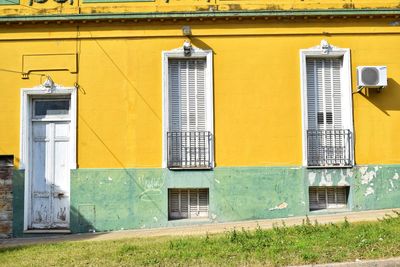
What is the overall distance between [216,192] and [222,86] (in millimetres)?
2416

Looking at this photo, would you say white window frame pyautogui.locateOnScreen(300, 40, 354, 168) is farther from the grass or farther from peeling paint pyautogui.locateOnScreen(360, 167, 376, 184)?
the grass

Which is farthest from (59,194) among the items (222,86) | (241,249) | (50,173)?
(241,249)

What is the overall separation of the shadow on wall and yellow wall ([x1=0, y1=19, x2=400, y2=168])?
0.02 m

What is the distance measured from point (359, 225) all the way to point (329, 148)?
293 cm

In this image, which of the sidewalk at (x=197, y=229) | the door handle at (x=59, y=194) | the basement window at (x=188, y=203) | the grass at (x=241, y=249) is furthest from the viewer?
the door handle at (x=59, y=194)

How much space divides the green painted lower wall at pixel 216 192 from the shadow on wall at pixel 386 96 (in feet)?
4.54

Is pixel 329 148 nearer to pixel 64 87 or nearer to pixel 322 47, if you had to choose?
pixel 322 47

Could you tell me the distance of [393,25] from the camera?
11930 mm

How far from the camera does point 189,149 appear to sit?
38.3 ft

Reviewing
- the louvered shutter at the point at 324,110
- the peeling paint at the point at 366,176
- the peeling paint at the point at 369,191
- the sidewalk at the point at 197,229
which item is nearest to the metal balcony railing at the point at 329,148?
the louvered shutter at the point at 324,110

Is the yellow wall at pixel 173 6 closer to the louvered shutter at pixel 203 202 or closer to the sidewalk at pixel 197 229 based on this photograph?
the louvered shutter at pixel 203 202

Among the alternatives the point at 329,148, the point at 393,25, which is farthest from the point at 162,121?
the point at 393,25

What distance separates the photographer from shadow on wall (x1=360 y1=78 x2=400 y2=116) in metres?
11.8

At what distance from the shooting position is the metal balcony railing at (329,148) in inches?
460
